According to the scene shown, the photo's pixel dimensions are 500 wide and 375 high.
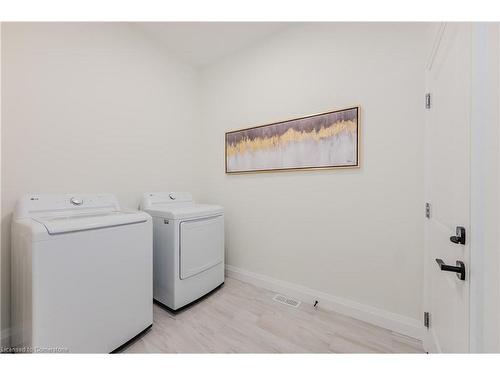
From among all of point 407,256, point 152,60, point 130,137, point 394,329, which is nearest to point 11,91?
point 130,137

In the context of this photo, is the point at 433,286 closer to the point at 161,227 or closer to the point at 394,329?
the point at 394,329

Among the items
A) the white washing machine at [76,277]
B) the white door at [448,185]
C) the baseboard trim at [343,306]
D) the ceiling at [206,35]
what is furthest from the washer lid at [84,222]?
the ceiling at [206,35]

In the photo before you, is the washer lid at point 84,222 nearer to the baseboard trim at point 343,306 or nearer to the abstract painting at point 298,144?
the abstract painting at point 298,144

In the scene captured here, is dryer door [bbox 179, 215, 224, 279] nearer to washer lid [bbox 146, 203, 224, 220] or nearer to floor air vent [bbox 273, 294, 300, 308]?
washer lid [bbox 146, 203, 224, 220]

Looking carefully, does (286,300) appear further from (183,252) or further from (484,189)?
(484,189)

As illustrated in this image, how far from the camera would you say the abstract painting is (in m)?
1.60

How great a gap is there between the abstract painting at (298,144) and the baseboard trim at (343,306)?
116 cm

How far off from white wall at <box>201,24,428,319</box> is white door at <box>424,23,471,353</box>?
160mm

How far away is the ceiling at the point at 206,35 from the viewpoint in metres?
1.87

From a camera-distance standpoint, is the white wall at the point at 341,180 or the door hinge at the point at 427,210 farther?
the white wall at the point at 341,180

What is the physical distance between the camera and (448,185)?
923mm

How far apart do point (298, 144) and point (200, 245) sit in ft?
4.40

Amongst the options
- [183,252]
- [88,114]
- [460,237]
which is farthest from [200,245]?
[460,237]

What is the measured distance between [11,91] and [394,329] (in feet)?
10.4
